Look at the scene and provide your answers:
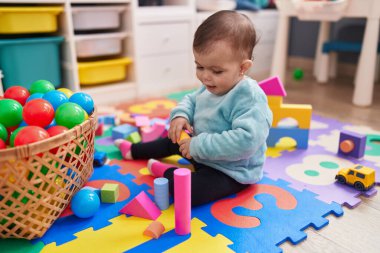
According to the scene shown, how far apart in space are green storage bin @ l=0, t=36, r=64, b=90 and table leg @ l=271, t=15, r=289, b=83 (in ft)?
3.72

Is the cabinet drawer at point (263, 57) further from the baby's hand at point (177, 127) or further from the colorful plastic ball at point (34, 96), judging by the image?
the colorful plastic ball at point (34, 96)

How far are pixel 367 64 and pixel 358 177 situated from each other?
896 millimetres

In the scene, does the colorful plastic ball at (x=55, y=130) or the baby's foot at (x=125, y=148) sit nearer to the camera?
the colorful plastic ball at (x=55, y=130)

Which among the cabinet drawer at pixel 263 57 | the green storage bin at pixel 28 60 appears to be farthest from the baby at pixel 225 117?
the cabinet drawer at pixel 263 57

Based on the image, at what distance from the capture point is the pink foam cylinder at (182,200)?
69cm

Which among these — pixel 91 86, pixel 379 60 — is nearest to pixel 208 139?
pixel 91 86

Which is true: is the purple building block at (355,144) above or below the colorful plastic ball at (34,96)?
below

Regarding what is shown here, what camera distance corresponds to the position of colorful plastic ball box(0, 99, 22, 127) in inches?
32.0

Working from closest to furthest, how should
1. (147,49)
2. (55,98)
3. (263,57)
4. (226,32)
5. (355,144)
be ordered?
(226,32), (55,98), (355,144), (147,49), (263,57)

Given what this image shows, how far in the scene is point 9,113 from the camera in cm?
82

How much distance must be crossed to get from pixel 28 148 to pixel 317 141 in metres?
0.98

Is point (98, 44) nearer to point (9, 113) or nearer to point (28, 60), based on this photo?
point (28, 60)

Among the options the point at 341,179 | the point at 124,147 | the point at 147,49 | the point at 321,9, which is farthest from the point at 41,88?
the point at 321,9

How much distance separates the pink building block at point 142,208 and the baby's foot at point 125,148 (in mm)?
312
